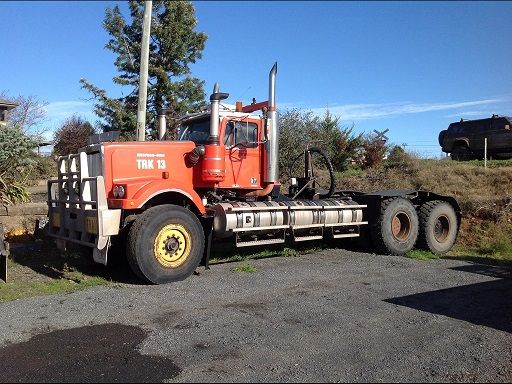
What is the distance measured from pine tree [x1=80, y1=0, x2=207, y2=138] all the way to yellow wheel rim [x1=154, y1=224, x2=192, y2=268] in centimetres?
1012

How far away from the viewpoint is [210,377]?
412 cm

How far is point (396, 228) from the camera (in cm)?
1093

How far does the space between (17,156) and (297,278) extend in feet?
25.4

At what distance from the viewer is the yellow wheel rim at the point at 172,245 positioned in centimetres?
768

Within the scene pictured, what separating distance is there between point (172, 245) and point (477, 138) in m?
16.4

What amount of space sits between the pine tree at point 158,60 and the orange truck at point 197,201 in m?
8.32

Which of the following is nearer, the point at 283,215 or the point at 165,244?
the point at 165,244

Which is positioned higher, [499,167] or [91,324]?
[499,167]

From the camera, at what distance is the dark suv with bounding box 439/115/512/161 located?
63.5 ft

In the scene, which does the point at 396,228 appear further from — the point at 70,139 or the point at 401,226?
the point at 70,139

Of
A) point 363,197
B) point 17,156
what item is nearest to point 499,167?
point 363,197

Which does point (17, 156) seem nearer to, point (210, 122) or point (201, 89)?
point (210, 122)

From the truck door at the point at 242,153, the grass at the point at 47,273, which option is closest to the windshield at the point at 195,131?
the truck door at the point at 242,153

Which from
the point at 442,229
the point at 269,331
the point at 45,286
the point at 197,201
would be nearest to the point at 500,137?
the point at 442,229
